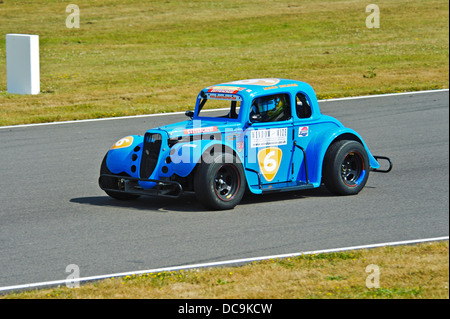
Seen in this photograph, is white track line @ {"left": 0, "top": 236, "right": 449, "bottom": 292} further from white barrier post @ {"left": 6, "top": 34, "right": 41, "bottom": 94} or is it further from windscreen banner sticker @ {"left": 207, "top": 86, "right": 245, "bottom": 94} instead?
white barrier post @ {"left": 6, "top": 34, "right": 41, "bottom": 94}

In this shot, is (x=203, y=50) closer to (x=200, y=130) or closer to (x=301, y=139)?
(x=301, y=139)

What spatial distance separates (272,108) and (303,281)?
158 inches

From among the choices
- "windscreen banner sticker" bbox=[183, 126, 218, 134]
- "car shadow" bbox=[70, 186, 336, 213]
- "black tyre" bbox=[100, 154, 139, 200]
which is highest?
"windscreen banner sticker" bbox=[183, 126, 218, 134]

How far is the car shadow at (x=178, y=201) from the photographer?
10578 mm

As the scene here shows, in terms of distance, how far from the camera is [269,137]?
10656mm

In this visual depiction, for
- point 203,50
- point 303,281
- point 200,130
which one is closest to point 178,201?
point 200,130

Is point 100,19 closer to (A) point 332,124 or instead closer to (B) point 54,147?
(B) point 54,147

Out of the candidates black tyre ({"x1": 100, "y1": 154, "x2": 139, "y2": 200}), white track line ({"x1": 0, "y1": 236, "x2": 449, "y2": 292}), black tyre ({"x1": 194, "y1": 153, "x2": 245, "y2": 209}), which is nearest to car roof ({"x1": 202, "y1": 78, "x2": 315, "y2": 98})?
black tyre ({"x1": 194, "y1": 153, "x2": 245, "y2": 209})

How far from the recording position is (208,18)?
35.4 metres

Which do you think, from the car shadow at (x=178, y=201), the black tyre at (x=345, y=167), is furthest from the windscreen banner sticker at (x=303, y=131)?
the car shadow at (x=178, y=201)

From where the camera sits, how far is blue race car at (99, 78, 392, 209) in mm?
10156

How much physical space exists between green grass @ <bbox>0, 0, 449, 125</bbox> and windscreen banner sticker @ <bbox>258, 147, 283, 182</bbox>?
326 inches

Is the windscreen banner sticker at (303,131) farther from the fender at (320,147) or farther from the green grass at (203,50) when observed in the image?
the green grass at (203,50)

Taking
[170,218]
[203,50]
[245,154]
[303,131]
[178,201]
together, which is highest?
[203,50]
